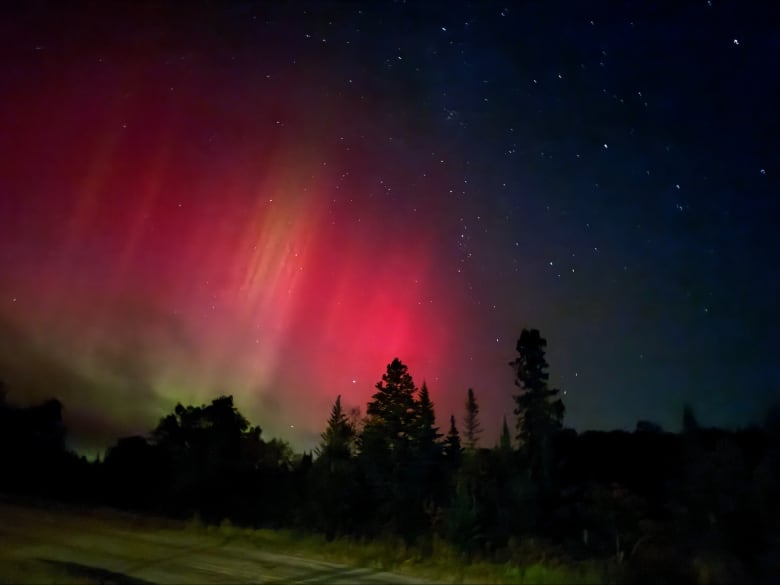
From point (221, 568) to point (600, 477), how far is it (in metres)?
42.3

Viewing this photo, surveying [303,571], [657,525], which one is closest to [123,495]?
[657,525]

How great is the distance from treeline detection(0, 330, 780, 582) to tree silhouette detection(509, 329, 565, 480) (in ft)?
0.38

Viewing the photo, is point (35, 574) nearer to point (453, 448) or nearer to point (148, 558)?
point (148, 558)

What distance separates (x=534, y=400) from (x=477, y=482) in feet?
81.4

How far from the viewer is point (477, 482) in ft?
121

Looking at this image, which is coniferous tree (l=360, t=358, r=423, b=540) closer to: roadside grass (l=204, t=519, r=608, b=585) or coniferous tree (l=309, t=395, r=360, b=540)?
coniferous tree (l=309, t=395, r=360, b=540)

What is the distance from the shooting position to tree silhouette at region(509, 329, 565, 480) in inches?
2320

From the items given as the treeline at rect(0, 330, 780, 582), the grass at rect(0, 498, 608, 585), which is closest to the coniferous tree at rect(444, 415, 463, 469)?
the treeline at rect(0, 330, 780, 582)

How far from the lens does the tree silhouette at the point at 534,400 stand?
193 feet

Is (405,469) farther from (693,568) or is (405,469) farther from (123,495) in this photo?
(693,568)

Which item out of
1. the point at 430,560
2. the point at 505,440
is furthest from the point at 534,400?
the point at 430,560

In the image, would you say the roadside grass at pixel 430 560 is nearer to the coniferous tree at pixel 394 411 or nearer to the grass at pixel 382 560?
the grass at pixel 382 560

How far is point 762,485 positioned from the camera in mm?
28422

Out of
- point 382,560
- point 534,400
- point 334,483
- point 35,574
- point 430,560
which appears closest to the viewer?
point 35,574
